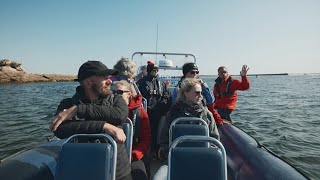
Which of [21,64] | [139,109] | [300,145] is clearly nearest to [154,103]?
[139,109]

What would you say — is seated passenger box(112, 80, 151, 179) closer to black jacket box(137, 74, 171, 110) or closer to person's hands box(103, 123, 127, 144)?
person's hands box(103, 123, 127, 144)

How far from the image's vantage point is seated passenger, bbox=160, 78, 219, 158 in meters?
3.37

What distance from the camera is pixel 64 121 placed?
225 cm

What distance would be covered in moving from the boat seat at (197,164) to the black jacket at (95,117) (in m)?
0.49

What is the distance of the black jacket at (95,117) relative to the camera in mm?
2197

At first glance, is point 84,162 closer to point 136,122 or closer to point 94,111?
point 94,111

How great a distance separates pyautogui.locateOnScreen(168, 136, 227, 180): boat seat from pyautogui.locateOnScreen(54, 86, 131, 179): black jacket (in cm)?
49

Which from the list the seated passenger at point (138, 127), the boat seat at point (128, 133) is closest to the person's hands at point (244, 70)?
the seated passenger at point (138, 127)

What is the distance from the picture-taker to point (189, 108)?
11.1 ft

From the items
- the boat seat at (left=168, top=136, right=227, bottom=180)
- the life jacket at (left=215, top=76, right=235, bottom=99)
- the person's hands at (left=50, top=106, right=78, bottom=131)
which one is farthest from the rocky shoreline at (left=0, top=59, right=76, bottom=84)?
the boat seat at (left=168, top=136, right=227, bottom=180)

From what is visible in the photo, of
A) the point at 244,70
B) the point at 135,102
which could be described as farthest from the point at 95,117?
the point at 244,70

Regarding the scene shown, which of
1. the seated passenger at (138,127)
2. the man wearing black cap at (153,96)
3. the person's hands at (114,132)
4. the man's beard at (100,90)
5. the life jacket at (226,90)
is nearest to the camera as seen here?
the person's hands at (114,132)

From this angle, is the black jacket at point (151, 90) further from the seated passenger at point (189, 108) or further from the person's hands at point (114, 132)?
the person's hands at point (114, 132)

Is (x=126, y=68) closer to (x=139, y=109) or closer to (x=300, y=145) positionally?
(x=139, y=109)
